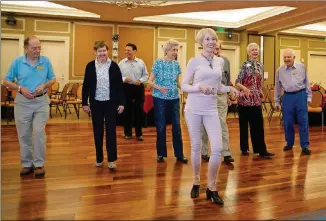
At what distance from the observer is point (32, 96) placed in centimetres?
309

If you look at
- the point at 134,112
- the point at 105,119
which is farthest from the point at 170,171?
the point at 134,112

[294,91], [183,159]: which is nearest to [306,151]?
[294,91]

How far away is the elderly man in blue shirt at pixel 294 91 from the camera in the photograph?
4.41 metres

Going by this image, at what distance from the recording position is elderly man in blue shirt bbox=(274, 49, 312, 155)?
4.41 meters

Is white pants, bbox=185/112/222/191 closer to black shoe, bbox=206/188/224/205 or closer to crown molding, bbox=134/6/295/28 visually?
black shoe, bbox=206/188/224/205

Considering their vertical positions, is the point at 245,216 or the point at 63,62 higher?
the point at 63,62

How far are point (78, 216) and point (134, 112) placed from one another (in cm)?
326

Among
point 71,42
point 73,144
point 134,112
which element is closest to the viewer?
point 73,144

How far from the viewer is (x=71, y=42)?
1047cm

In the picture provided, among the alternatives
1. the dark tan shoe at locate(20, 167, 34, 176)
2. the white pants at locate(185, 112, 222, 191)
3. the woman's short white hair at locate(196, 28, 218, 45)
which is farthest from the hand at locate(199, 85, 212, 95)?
the dark tan shoe at locate(20, 167, 34, 176)

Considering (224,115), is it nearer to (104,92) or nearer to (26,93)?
(104,92)

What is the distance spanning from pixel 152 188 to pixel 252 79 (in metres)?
1.81

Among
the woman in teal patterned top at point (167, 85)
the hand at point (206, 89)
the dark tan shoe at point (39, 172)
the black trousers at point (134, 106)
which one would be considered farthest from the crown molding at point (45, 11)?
the hand at point (206, 89)

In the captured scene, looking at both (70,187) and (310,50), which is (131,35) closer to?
(310,50)
